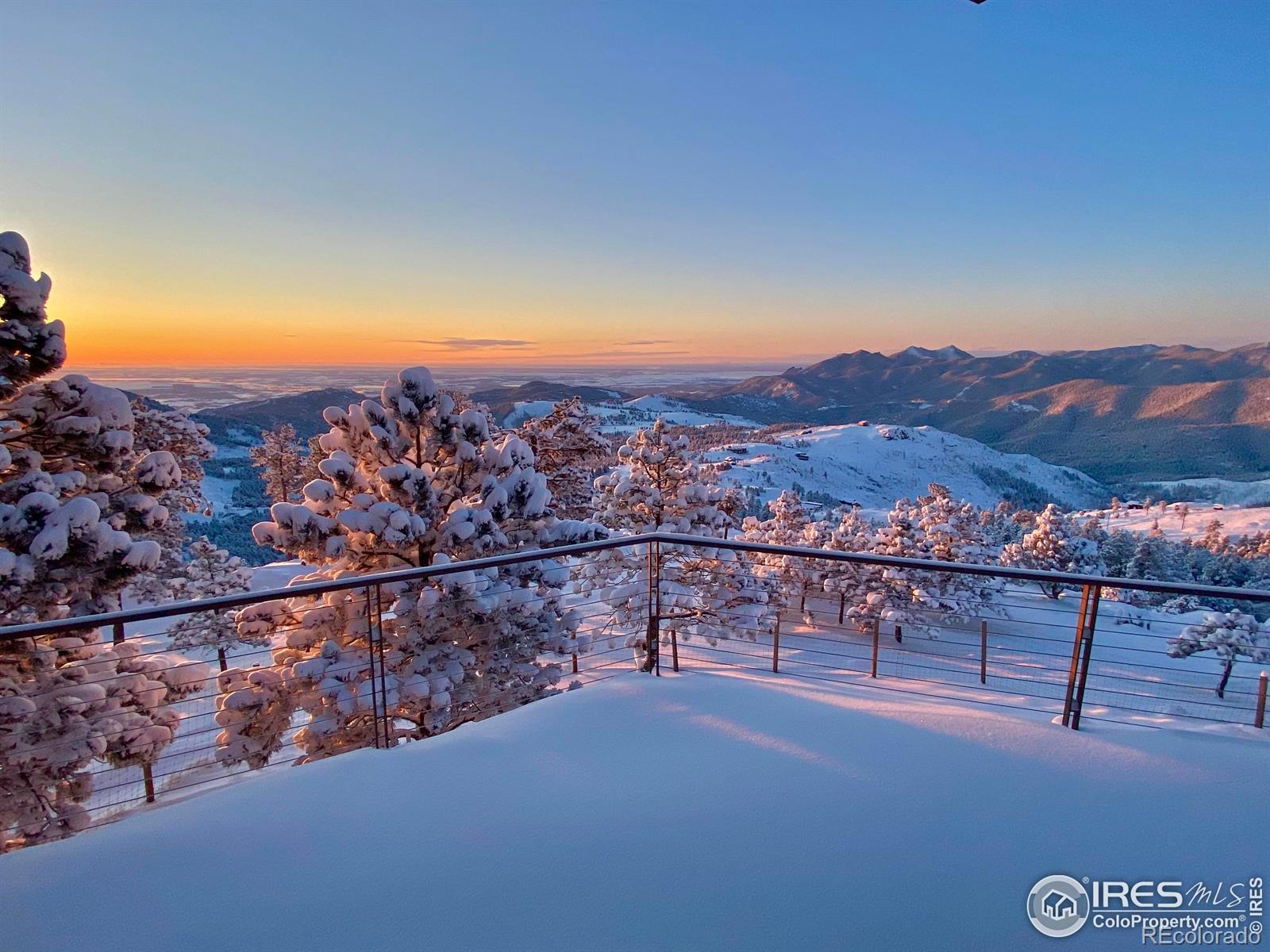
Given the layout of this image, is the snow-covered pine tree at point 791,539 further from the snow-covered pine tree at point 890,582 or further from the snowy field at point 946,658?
the snow-covered pine tree at point 890,582

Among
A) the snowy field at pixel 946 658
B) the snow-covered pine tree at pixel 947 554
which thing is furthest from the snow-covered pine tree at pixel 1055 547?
the snow-covered pine tree at pixel 947 554

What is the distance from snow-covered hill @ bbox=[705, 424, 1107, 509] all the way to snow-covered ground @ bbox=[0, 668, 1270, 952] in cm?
7602

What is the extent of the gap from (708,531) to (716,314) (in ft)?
43.3

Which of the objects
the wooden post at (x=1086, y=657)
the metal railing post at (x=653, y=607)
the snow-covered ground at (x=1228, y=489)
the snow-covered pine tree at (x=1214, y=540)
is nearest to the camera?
A: the wooden post at (x=1086, y=657)

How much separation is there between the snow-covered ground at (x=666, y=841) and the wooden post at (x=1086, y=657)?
0.27ft

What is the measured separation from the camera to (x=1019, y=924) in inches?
71.0

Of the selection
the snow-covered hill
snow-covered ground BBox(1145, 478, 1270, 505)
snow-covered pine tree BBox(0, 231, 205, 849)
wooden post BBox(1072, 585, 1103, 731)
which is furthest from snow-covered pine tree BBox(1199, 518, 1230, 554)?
snow-covered pine tree BBox(0, 231, 205, 849)

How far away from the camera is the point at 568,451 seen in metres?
14.1

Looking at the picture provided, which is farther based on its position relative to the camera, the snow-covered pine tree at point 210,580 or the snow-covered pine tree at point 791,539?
the snow-covered pine tree at point 791,539

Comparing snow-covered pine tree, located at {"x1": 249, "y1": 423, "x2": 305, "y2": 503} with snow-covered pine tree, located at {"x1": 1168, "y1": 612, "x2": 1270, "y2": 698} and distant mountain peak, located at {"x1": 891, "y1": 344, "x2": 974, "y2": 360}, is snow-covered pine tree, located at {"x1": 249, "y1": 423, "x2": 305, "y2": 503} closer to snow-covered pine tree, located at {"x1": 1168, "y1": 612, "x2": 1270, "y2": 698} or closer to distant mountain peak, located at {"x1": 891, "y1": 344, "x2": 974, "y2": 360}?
snow-covered pine tree, located at {"x1": 1168, "y1": 612, "x2": 1270, "y2": 698}

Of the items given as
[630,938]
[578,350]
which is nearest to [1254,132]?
[630,938]

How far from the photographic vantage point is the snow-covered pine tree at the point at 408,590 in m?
6.13

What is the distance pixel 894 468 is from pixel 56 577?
130m

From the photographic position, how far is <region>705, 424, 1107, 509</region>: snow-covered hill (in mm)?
93688
